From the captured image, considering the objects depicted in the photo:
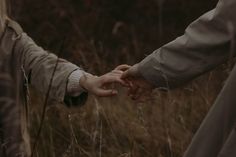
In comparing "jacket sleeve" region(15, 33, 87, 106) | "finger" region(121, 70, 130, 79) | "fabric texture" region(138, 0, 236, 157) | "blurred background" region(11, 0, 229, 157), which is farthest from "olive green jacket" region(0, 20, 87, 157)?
"blurred background" region(11, 0, 229, 157)

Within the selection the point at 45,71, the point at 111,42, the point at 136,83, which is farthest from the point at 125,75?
the point at 111,42

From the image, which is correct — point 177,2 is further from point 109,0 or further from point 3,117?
point 3,117

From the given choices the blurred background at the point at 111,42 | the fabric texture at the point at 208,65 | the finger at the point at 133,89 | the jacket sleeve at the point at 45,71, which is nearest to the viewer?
the fabric texture at the point at 208,65

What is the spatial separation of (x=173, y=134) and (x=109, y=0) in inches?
286

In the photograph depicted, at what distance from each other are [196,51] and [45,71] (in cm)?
59

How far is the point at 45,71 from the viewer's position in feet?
10.7

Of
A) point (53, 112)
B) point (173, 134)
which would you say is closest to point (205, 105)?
point (173, 134)

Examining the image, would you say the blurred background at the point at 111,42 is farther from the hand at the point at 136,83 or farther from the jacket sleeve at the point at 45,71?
the jacket sleeve at the point at 45,71

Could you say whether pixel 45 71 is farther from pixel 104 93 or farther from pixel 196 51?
pixel 196 51

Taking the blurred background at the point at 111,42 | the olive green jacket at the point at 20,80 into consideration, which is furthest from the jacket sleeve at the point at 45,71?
the blurred background at the point at 111,42

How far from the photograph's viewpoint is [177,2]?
11750 mm

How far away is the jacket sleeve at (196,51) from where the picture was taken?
2928 millimetres

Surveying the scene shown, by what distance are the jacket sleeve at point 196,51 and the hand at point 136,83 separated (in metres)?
0.09

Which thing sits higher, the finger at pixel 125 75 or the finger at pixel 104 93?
the finger at pixel 125 75
